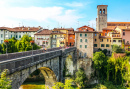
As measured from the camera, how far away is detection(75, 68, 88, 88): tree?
42.7 m

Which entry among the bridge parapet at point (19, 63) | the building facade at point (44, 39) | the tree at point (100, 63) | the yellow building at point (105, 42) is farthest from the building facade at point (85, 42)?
the bridge parapet at point (19, 63)

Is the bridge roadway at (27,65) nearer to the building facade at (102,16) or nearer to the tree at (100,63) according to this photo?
the tree at (100,63)

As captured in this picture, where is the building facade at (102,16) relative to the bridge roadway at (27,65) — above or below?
above

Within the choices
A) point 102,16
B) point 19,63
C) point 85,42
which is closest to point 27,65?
point 19,63

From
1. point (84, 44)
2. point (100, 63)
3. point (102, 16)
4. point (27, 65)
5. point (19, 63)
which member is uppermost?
point (102, 16)

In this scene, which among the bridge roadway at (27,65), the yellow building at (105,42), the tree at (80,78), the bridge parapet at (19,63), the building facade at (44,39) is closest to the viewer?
the bridge parapet at (19,63)

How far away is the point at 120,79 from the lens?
136 ft

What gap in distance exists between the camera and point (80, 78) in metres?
42.8

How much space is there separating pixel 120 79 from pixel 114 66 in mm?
4408

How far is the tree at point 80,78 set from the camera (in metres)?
42.7

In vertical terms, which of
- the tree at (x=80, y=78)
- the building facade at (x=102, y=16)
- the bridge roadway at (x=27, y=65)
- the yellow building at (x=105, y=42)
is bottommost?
the tree at (x=80, y=78)

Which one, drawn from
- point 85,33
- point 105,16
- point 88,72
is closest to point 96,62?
point 88,72

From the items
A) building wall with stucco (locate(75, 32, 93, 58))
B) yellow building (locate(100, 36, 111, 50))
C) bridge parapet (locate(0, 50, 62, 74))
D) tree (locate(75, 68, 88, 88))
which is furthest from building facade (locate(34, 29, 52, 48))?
bridge parapet (locate(0, 50, 62, 74))

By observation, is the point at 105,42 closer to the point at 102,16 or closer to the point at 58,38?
the point at 58,38
